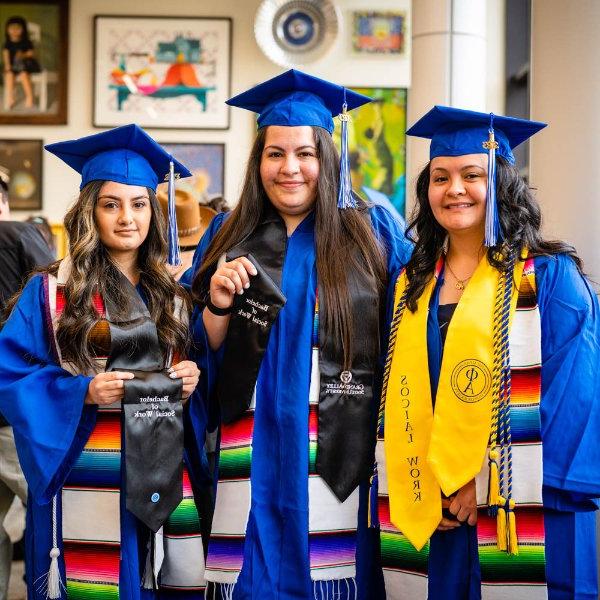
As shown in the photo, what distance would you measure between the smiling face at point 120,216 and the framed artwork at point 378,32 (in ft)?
17.6

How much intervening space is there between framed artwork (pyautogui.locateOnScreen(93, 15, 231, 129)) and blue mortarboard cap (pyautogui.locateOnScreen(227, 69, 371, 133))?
15.8ft

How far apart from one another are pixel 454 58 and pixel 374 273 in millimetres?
2650

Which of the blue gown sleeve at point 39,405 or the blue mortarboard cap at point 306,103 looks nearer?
the blue gown sleeve at point 39,405

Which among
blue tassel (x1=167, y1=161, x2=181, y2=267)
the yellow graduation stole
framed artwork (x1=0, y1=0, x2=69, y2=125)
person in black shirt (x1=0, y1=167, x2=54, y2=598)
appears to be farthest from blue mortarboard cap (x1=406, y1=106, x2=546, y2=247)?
framed artwork (x1=0, y1=0, x2=69, y2=125)

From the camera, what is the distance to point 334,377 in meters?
2.65

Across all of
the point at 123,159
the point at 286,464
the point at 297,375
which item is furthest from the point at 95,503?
the point at 123,159

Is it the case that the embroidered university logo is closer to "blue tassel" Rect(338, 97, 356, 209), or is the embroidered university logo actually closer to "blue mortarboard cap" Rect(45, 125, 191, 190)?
"blue tassel" Rect(338, 97, 356, 209)

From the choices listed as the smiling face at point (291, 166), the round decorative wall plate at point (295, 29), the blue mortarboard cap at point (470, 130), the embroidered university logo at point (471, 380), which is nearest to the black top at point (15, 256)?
the smiling face at point (291, 166)

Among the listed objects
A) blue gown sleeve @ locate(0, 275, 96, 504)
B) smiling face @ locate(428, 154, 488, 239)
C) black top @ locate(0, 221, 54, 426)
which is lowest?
blue gown sleeve @ locate(0, 275, 96, 504)

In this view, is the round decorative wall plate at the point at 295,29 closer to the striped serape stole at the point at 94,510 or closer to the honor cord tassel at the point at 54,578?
the striped serape stole at the point at 94,510

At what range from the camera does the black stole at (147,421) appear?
8.42 ft

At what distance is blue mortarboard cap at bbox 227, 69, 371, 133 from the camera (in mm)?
2750

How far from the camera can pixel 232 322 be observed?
269 centimetres

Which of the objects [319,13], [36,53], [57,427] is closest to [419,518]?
[57,427]
